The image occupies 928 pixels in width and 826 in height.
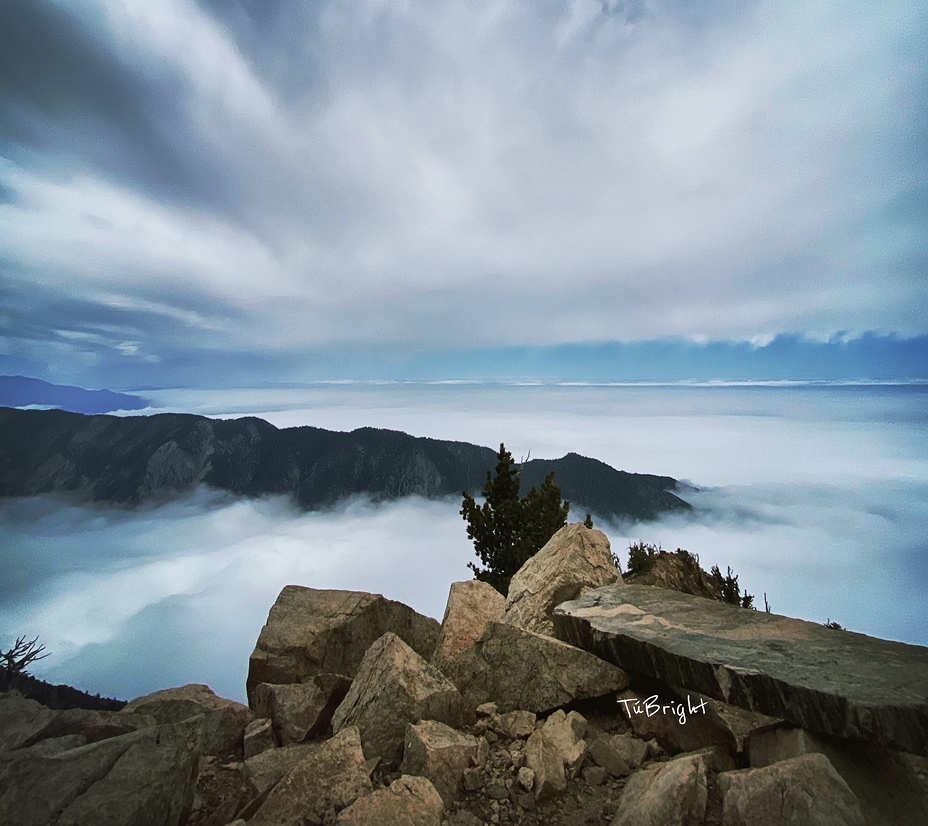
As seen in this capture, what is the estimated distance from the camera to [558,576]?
29.7 ft

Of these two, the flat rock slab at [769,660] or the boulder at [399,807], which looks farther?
the flat rock slab at [769,660]

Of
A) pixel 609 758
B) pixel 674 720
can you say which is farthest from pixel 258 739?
pixel 674 720

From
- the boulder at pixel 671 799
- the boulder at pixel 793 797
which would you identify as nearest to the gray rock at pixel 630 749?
the boulder at pixel 671 799

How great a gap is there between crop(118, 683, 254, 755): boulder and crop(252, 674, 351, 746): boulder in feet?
1.35

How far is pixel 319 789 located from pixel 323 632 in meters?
4.18

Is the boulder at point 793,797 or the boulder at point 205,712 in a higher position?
the boulder at point 793,797

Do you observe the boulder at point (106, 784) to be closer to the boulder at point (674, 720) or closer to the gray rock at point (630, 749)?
the gray rock at point (630, 749)

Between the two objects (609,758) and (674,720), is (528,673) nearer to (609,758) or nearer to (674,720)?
(609,758)

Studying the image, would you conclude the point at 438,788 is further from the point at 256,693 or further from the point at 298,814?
the point at 256,693

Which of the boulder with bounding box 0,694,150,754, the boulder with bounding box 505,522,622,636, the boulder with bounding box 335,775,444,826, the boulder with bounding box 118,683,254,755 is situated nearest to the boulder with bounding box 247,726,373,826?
the boulder with bounding box 335,775,444,826

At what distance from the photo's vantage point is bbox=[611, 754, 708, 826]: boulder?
3.74 metres

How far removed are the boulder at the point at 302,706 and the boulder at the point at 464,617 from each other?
1.85 meters

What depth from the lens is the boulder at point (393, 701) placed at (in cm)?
537

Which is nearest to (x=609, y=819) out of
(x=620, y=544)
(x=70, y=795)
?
(x=70, y=795)
